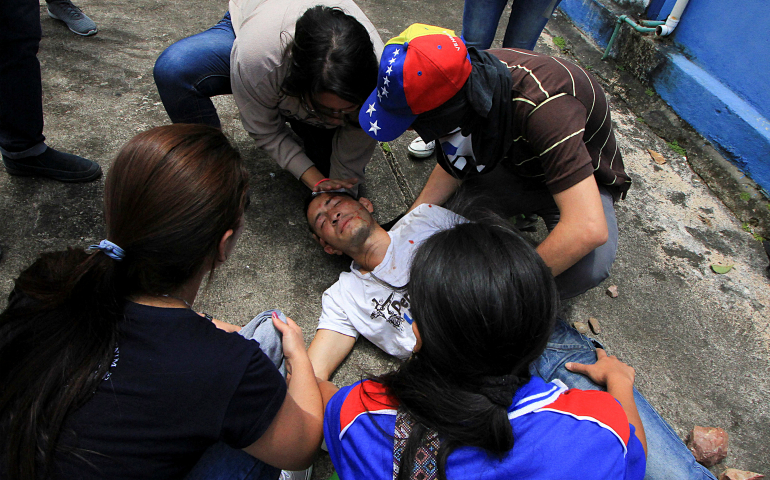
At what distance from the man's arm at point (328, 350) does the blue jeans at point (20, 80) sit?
6.05 ft

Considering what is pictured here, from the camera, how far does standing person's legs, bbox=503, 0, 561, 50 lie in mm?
2734

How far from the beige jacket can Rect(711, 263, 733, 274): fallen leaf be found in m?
2.13

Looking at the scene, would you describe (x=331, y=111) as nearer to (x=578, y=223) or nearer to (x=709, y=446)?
(x=578, y=223)

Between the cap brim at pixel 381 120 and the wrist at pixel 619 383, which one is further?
the cap brim at pixel 381 120

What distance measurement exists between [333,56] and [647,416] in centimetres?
186

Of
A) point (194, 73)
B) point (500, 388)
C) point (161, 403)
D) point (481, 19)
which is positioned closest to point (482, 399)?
point (500, 388)

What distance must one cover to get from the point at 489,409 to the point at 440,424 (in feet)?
0.42

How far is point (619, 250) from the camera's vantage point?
267 cm

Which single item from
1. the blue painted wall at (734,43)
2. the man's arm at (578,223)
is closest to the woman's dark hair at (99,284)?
the man's arm at (578,223)

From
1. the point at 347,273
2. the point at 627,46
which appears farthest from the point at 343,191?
the point at 627,46

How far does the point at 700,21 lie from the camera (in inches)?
131

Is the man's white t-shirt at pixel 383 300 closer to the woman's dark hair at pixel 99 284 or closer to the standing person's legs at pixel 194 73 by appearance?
the woman's dark hair at pixel 99 284

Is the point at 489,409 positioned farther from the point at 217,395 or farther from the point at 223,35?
the point at 223,35

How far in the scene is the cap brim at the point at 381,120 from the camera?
1.74m
